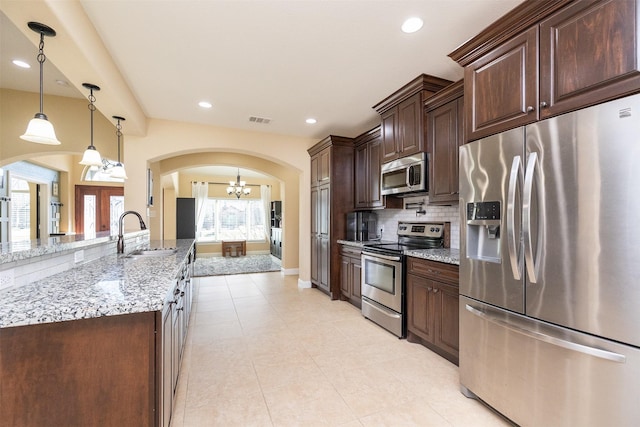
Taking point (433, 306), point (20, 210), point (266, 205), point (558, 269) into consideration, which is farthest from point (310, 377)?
point (266, 205)

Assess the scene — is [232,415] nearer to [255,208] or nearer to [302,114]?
[302,114]

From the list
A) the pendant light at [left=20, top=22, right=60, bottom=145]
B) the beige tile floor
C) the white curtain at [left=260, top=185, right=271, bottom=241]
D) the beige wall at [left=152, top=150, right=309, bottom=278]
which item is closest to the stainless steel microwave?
the beige tile floor

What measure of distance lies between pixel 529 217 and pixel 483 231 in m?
0.36

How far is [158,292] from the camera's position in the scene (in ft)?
4.42

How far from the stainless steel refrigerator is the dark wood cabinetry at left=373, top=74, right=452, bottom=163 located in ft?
3.95

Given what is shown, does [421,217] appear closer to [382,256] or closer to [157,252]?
[382,256]

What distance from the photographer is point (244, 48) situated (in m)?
2.48

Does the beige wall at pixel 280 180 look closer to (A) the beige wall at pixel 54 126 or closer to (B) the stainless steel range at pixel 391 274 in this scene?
(A) the beige wall at pixel 54 126

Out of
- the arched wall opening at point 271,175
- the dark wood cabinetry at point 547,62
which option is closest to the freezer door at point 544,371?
the dark wood cabinetry at point 547,62

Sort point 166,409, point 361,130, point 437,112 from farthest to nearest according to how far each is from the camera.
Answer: point 361,130
point 437,112
point 166,409

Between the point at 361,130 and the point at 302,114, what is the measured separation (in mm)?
1283

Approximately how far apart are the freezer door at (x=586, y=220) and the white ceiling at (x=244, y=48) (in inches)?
46.8

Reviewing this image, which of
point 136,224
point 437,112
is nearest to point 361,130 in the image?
point 437,112

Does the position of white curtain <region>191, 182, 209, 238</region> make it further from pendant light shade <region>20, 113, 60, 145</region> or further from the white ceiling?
pendant light shade <region>20, 113, 60, 145</region>
